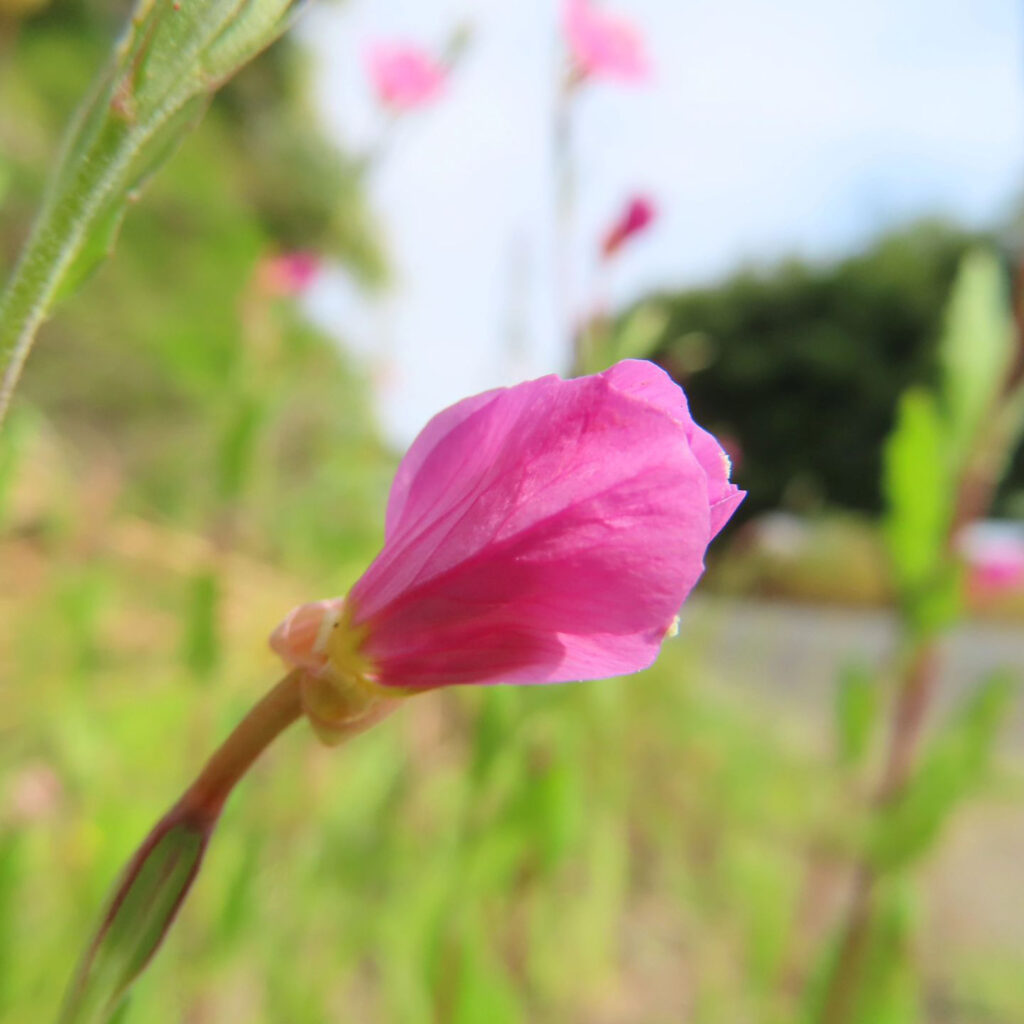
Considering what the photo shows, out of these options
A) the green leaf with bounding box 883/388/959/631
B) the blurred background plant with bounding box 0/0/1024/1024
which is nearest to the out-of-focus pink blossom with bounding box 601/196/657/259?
the blurred background plant with bounding box 0/0/1024/1024

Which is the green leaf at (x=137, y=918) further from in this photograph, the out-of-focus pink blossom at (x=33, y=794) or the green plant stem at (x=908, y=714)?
the out-of-focus pink blossom at (x=33, y=794)

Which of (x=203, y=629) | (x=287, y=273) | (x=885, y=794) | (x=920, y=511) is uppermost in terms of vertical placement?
(x=287, y=273)

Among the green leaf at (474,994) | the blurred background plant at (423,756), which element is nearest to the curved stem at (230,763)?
the blurred background plant at (423,756)

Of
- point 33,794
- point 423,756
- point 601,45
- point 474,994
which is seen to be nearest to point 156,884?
point 474,994

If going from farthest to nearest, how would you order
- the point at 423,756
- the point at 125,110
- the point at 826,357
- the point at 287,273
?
the point at 826,357
the point at 423,756
the point at 287,273
the point at 125,110

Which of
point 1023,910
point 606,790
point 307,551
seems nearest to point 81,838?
point 606,790

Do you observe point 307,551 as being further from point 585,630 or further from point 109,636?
point 585,630

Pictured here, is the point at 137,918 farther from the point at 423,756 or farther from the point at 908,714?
the point at 423,756
